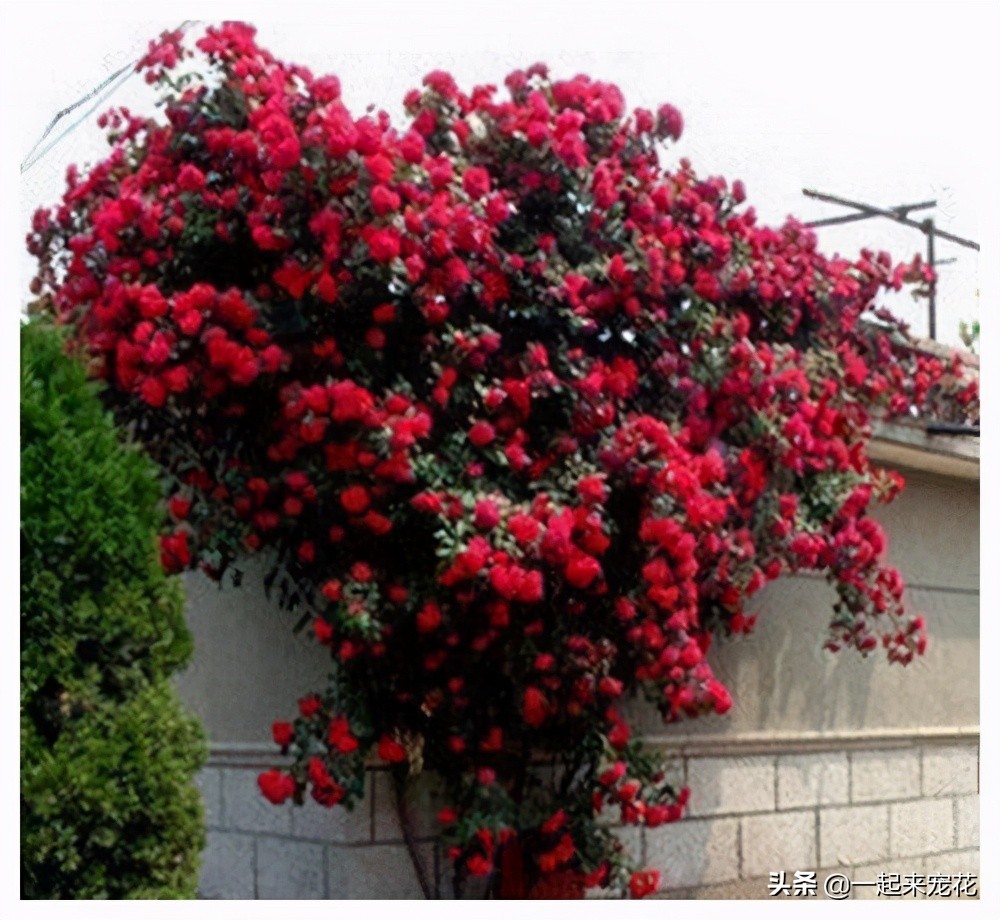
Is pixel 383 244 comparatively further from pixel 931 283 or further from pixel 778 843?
pixel 778 843

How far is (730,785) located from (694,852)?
0.34 metres

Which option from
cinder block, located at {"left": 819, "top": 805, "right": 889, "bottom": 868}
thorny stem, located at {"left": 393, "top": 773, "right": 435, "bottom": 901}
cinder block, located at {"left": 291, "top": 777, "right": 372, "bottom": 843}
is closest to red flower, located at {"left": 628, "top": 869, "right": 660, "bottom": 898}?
thorny stem, located at {"left": 393, "top": 773, "right": 435, "bottom": 901}

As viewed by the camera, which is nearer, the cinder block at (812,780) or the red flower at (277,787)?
the red flower at (277,787)

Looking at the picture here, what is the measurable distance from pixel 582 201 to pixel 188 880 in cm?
264

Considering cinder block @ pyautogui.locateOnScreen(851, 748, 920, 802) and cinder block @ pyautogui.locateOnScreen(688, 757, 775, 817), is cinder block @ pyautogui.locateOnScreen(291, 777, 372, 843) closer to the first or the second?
cinder block @ pyautogui.locateOnScreen(688, 757, 775, 817)

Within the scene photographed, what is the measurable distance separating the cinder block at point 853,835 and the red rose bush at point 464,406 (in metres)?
1.50

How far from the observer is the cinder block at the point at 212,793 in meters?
5.93

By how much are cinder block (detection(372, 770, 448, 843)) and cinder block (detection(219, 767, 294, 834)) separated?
392 millimetres

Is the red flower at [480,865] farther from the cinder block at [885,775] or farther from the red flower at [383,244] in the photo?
the cinder block at [885,775]

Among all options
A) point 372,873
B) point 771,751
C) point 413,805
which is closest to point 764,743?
point 771,751

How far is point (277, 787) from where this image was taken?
5043 millimetres

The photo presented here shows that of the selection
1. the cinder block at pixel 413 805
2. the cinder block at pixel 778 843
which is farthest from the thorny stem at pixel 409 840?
the cinder block at pixel 778 843

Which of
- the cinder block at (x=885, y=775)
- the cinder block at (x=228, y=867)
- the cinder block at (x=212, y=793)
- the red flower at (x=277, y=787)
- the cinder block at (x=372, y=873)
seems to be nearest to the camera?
the red flower at (x=277, y=787)

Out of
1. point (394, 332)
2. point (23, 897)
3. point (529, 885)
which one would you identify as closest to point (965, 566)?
point (529, 885)
